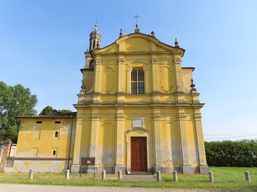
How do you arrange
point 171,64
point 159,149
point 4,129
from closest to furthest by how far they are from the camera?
point 159,149 < point 171,64 < point 4,129

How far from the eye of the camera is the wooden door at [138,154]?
556 inches

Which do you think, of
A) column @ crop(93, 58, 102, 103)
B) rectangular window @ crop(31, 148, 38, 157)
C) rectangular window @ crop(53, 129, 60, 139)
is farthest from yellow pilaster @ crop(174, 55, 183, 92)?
rectangular window @ crop(31, 148, 38, 157)

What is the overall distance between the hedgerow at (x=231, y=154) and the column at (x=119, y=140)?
43.0 feet

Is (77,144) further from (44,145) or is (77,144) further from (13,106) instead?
(13,106)

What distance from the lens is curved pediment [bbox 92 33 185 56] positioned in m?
16.8

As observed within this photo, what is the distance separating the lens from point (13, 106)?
3256 centimetres

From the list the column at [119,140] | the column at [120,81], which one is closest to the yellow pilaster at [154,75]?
the column at [120,81]

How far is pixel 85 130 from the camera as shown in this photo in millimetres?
14992

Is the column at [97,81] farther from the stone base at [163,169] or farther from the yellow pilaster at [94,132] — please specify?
the stone base at [163,169]

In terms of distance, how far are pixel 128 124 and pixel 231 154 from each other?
1434cm

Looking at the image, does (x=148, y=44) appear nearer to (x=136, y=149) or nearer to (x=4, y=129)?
(x=136, y=149)

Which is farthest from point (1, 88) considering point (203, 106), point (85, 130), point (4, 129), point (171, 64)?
point (203, 106)

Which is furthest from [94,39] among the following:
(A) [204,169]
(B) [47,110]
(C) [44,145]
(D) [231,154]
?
(D) [231,154]

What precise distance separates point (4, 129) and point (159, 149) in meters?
29.0
